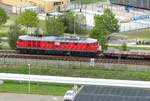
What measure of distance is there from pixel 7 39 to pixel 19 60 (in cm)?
571

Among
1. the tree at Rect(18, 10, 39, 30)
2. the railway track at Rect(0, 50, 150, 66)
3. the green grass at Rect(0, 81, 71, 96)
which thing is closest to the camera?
the green grass at Rect(0, 81, 71, 96)

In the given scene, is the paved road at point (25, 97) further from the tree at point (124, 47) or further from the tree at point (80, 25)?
the tree at point (80, 25)

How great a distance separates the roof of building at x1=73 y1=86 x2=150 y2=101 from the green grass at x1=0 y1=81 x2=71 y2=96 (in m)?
8.46

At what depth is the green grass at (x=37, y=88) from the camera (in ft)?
103

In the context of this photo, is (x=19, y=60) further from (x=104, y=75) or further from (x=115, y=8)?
(x=115, y=8)

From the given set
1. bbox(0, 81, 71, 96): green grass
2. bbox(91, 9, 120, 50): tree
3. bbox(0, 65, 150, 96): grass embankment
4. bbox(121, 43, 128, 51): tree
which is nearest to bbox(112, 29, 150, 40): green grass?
bbox(91, 9, 120, 50): tree

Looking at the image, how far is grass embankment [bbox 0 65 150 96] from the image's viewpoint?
32.1 m

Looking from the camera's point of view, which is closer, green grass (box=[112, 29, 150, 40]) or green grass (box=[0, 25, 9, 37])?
green grass (box=[0, 25, 9, 37])

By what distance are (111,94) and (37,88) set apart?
10641 mm

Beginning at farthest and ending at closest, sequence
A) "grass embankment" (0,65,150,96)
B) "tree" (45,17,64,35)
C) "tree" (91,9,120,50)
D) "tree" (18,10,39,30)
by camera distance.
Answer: "tree" (18,10,39,30) → "tree" (91,9,120,50) → "tree" (45,17,64,35) → "grass embankment" (0,65,150,96)

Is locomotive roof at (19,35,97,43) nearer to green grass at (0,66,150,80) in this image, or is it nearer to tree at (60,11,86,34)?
green grass at (0,66,150,80)

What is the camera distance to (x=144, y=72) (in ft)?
116

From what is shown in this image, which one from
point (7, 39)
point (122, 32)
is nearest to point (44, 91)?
point (7, 39)

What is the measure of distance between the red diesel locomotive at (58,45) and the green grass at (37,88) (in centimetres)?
713
